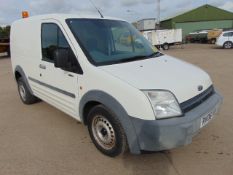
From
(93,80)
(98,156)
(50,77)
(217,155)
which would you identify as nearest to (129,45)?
(93,80)

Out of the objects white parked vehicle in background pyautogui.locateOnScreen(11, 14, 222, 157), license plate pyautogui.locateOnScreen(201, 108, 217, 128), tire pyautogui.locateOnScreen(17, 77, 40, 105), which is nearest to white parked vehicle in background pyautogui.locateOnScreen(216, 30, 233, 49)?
white parked vehicle in background pyautogui.locateOnScreen(11, 14, 222, 157)

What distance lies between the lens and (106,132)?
3.26m

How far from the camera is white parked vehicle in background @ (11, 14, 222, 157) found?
8.73ft

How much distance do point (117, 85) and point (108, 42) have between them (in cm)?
106

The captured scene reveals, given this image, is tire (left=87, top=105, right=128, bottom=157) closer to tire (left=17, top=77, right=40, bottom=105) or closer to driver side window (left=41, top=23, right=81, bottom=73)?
driver side window (left=41, top=23, right=81, bottom=73)

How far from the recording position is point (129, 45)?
12.8 feet

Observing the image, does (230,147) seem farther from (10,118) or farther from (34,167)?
(10,118)

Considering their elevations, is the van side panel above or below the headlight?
above

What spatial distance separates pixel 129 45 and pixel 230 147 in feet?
7.12

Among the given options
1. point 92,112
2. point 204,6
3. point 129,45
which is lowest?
point 92,112

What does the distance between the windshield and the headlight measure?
2.96 feet

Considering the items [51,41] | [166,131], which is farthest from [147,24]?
[166,131]

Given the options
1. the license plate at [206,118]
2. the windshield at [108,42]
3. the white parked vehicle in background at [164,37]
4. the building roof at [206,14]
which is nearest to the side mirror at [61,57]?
the windshield at [108,42]

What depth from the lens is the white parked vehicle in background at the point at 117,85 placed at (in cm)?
266
